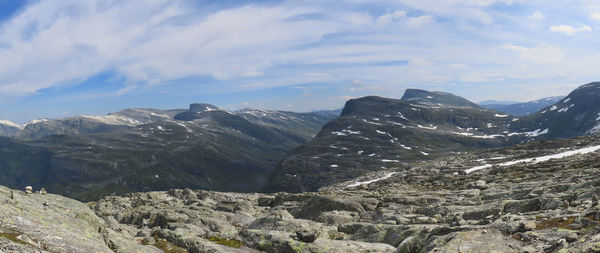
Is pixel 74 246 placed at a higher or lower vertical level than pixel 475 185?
higher

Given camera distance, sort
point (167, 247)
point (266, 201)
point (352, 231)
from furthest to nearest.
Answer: point (266, 201)
point (352, 231)
point (167, 247)

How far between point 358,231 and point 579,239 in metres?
16.9

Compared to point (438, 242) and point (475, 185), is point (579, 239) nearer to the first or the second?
point (438, 242)

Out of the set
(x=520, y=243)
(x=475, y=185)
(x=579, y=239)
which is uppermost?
(x=579, y=239)

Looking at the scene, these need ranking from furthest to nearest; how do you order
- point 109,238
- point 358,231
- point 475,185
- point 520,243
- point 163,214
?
point 475,185 < point 163,214 < point 358,231 < point 109,238 < point 520,243

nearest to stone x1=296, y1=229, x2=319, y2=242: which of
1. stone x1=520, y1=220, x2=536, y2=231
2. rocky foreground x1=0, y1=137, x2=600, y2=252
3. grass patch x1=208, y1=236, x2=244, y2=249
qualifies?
rocky foreground x1=0, y1=137, x2=600, y2=252

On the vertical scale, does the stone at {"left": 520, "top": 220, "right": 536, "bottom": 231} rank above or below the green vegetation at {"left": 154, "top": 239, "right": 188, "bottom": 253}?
above

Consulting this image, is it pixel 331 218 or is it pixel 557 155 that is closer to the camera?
pixel 331 218

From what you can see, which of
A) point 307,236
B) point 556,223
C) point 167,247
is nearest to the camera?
point 556,223

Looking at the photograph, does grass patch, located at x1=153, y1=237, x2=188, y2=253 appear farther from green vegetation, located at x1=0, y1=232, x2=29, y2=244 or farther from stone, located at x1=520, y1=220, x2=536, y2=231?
stone, located at x1=520, y1=220, x2=536, y2=231

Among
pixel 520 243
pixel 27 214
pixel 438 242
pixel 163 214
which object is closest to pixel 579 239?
pixel 520 243

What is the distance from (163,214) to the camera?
4453 cm

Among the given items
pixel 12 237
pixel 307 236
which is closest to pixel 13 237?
pixel 12 237

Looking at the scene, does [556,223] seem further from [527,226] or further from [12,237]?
[12,237]
